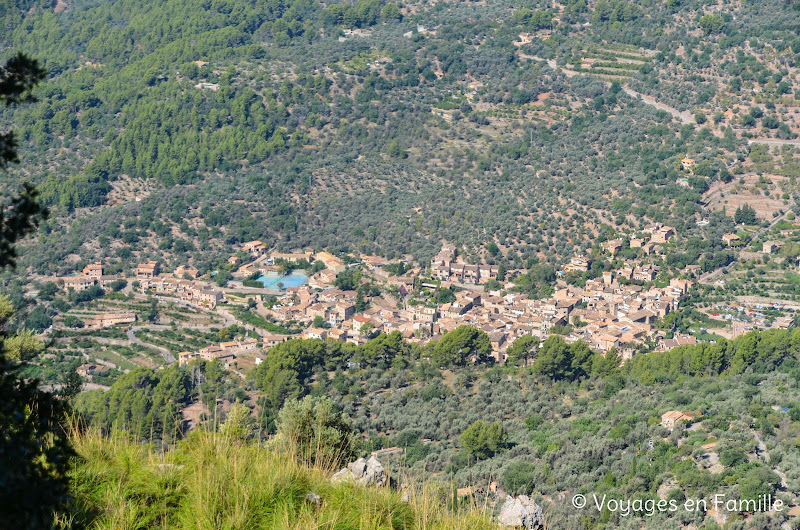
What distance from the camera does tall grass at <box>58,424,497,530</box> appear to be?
11.7 ft

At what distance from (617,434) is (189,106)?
31.7m

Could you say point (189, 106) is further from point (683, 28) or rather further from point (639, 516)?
point (639, 516)

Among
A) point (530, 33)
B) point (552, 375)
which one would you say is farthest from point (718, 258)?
point (530, 33)

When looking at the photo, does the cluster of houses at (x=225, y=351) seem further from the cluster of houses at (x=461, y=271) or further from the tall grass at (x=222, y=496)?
the tall grass at (x=222, y=496)

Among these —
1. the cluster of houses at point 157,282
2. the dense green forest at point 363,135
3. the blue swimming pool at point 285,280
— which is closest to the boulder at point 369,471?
the cluster of houses at point 157,282

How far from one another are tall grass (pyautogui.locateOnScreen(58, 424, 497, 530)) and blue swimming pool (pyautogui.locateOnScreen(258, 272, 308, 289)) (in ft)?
78.3

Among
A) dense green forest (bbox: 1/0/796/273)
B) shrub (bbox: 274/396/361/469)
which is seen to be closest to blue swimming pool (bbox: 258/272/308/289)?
dense green forest (bbox: 1/0/796/273)

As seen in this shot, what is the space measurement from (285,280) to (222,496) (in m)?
25.3

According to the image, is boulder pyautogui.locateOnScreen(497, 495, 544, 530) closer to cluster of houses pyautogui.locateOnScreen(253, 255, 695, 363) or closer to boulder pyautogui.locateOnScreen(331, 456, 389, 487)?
boulder pyautogui.locateOnScreen(331, 456, 389, 487)

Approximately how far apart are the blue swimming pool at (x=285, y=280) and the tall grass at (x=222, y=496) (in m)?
23.9

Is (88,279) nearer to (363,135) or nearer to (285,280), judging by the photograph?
(285,280)

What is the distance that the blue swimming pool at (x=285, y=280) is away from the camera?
2814cm

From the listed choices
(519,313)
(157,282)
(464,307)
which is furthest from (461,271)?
(157,282)

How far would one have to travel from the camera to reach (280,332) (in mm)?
23594
